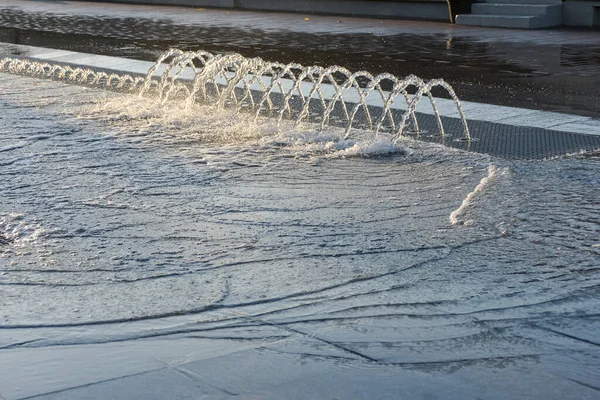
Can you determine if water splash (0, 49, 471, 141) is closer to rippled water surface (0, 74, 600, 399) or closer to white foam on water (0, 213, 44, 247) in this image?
rippled water surface (0, 74, 600, 399)

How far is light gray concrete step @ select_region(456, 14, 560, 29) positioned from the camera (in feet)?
56.1

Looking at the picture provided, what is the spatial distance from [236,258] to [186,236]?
0.50 m

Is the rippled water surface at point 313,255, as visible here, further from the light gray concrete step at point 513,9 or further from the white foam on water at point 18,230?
the light gray concrete step at point 513,9

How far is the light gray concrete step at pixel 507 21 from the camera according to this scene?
17.1 m

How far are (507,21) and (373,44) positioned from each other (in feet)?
11.0

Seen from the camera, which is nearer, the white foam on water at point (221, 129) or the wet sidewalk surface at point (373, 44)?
the white foam on water at point (221, 129)

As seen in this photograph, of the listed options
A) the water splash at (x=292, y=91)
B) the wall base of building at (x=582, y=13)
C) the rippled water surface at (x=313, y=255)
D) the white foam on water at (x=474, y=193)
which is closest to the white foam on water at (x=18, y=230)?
the rippled water surface at (x=313, y=255)

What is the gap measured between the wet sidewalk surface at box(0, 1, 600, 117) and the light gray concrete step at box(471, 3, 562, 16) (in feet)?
2.57

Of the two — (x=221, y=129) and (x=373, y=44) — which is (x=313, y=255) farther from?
(x=373, y=44)

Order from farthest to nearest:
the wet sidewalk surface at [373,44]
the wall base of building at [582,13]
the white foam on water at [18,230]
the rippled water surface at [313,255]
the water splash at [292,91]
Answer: the wall base of building at [582,13] → the wet sidewalk surface at [373,44] → the water splash at [292,91] → the white foam on water at [18,230] → the rippled water surface at [313,255]

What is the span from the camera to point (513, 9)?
17766mm

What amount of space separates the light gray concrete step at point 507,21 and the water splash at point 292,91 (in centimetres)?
626

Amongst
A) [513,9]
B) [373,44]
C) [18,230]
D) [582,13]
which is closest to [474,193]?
[18,230]

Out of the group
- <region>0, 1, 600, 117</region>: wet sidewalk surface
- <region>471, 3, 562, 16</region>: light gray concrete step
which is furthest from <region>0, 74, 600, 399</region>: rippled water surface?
<region>471, 3, 562, 16</region>: light gray concrete step
